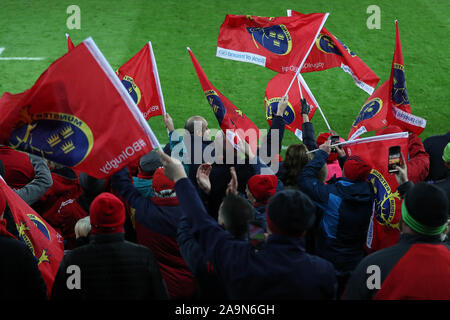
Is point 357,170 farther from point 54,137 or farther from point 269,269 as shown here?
point 54,137

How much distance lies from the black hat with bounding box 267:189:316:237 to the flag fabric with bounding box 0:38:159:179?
1014 mm

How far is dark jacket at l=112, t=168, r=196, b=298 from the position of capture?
3.36m

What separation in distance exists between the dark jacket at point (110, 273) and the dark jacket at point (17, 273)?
0.16m

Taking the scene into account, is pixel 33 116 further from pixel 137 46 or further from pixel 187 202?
pixel 137 46

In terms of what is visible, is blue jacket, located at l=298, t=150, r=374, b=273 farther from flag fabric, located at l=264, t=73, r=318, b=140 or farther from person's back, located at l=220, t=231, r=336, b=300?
flag fabric, located at l=264, t=73, r=318, b=140

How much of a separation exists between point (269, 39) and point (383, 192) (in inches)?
102

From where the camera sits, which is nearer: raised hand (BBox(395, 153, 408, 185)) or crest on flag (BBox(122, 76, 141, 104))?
raised hand (BBox(395, 153, 408, 185))

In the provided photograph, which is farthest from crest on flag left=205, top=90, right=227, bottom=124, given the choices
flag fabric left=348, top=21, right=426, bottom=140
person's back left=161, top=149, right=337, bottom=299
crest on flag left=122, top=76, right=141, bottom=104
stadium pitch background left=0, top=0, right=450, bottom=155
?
stadium pitch background left=0, top=0, right=450, bottom=155

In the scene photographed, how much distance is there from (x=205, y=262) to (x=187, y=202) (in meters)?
0.31

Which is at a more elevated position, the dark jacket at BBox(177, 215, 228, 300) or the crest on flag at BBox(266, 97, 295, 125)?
the crest on flag at BBox(266, 97, 295, 125)

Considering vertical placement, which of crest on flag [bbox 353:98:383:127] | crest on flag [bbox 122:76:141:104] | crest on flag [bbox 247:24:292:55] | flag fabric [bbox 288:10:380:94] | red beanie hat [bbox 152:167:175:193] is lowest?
red beanie hat [bbox 152:167:175:193]

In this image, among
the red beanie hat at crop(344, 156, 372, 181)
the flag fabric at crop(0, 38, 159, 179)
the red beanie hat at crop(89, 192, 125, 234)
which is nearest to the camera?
the red beanie hat at crop(89, 192, 125, 234)

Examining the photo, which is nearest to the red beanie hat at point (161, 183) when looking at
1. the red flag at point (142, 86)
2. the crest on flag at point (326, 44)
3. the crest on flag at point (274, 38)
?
the red flag at point (142, 86)
